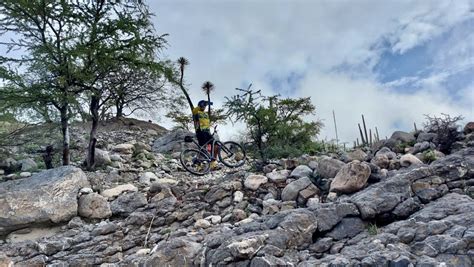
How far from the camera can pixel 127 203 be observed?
7.94 meters

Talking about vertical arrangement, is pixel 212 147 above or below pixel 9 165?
below

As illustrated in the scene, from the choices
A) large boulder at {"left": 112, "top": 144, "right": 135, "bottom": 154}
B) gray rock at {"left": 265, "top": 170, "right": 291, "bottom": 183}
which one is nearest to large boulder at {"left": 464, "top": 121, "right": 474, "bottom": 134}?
gray rock at {"left": 265, "top": 170, "right": 291, "bottom": 183}

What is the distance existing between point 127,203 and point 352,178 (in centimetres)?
448

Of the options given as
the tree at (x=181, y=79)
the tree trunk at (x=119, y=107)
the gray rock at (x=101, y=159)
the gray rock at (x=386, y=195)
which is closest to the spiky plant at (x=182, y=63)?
the tree at (x=181, y=79)

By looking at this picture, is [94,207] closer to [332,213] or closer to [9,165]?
[332,213]

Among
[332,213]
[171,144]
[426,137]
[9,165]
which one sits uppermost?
[171,144]

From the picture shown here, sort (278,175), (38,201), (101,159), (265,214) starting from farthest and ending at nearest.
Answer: (101,159)
(278,175)
(38,201)
(265,214)

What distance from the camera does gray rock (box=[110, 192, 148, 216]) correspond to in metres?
Result: 7.82

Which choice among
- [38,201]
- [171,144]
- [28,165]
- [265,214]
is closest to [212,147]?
[265,214]

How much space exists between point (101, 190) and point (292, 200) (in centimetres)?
443

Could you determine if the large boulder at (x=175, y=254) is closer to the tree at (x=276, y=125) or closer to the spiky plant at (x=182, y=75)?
the tree at (x=276, y=125)

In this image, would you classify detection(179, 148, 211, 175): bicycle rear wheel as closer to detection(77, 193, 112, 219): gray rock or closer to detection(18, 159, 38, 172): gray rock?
detection(77, 193, 112, 219): gray rock

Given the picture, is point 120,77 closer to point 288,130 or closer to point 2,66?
point 2,66

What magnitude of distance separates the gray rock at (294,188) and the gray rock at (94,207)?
11.7 ft
